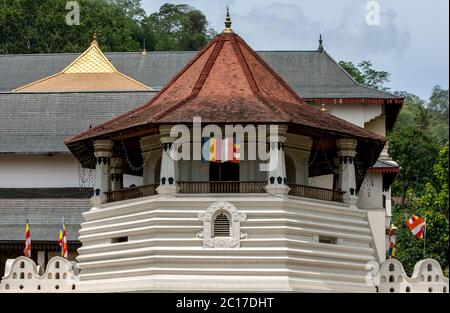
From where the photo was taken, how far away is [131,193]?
39156 mm

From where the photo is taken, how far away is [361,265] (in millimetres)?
38812

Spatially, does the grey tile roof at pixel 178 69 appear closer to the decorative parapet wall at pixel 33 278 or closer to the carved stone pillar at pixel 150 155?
the carved stone pillar at pixel 150 155

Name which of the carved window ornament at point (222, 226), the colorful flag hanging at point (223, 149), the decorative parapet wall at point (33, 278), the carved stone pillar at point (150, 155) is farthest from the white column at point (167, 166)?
the decorative parapet wall at point (33, 278)

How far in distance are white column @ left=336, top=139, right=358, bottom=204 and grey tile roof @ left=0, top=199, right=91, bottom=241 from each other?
9.17m

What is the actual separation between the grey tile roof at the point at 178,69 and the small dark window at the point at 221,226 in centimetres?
1683

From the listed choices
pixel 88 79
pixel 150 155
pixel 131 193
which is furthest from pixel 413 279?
pixel 88 79

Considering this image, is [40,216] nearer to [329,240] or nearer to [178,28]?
[329,240]

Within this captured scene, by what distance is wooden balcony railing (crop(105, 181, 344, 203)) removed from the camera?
125 ft

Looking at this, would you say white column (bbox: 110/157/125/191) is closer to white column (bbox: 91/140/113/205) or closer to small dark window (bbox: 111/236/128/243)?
white column (bbox: 91/140/113/205)

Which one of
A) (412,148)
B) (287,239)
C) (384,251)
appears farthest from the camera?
(412,148)

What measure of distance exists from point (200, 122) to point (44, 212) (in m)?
10.4

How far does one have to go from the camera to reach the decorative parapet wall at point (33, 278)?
38.9m
